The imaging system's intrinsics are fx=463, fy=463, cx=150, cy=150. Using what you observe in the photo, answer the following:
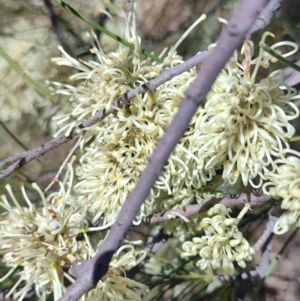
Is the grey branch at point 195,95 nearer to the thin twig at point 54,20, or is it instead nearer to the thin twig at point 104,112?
the thin twig at point 104,112

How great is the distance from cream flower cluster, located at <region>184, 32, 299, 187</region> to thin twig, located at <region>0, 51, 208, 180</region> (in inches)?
1.3

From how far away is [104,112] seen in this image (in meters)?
0.46

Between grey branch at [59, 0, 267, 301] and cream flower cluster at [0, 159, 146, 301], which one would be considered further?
cream flower cluster at [0, 159, 146, 301]

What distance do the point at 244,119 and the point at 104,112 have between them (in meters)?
0.14

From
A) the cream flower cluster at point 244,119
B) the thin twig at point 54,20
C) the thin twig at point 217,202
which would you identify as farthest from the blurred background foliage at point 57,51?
the cream flower cluster at point 244,119

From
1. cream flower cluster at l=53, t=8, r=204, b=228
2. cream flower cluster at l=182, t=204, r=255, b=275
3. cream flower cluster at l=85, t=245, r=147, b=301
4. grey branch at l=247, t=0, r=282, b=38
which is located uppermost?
grey branch at l=247, t=0, r=282, b=38

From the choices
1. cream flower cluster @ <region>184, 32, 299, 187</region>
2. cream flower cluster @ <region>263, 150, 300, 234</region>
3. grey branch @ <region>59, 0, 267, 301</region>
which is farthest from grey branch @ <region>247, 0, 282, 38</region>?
grey branch @ <region>59, 0, 267, 301</region>

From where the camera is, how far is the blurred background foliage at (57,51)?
0.77m

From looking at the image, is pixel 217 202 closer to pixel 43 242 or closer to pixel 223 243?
pixel 223 243

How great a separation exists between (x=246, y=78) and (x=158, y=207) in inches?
8.3

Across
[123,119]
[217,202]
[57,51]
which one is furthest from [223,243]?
[57,51]

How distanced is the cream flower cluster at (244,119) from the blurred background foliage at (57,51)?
13.8 inches

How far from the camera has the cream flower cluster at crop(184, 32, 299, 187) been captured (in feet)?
1.33

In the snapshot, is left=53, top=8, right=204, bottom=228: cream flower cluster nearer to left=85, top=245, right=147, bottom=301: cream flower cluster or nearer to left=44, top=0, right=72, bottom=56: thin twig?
left=85, top=245, right=147, bottom=301: cream flower cluster
